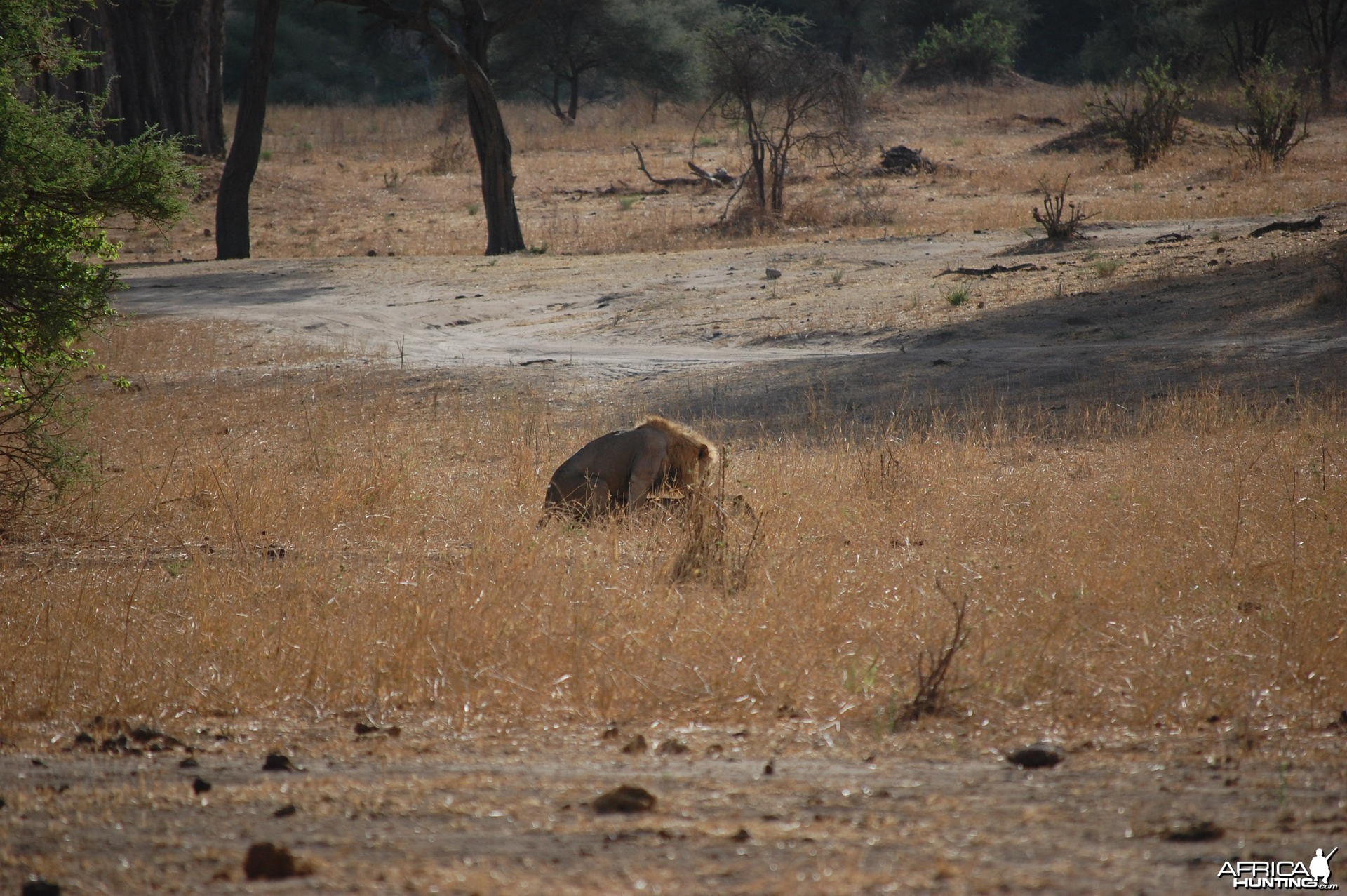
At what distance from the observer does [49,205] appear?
619 centimetres

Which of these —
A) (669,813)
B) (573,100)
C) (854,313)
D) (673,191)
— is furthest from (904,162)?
(669,813)

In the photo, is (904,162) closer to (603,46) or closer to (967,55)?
(603,46)

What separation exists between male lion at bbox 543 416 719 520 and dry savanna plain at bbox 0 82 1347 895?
26 centimetres

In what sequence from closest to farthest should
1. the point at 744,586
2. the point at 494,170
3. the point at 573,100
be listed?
the point at 744,586 < the point at 494,170 < the point at 573,100

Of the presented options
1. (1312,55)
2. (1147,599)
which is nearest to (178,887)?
(1147,599)

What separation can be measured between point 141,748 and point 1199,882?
9.58 feet

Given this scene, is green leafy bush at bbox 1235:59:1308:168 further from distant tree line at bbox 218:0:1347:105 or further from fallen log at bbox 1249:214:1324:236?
distant tree line at bbox 218:0:1347:105

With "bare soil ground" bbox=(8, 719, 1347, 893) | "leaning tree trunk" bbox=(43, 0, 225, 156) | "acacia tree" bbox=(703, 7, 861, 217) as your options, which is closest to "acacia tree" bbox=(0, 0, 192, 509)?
"bare soil ground" bbox=(8, 719, 1347, 893)

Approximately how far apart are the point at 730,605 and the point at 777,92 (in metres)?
17.4

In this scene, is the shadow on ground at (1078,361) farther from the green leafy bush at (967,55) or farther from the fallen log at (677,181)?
the green leafy bush at (967,55)

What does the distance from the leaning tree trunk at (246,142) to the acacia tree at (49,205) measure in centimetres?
1316

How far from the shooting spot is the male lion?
19.9 feet

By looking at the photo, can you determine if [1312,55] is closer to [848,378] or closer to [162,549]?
[848,378]

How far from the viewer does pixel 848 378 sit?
10430 millimetres
